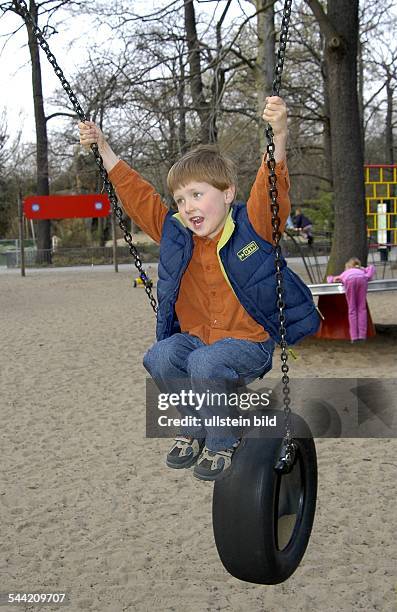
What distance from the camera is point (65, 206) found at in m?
25.3

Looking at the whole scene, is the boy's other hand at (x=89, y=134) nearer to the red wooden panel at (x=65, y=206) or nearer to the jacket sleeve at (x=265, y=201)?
the jacket sleeve at (x=265, y=201)

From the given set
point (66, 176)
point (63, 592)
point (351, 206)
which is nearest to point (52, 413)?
point (63, 592)

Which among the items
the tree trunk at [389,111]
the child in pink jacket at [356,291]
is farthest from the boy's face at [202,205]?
the tree trunk at [389,111]

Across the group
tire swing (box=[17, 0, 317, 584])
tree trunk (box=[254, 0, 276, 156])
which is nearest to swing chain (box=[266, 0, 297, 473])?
tire swing (box=[17, 0, 317, 584])

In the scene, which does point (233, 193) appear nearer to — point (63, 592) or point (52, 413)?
point (63, 592)

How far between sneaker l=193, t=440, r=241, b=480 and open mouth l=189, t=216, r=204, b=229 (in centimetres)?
71

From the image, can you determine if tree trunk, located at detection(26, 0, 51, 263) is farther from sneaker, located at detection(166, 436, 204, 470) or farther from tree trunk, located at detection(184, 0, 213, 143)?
sneaker, located at detection(166, 436, 204, 470)

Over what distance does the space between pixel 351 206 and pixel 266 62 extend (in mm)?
2640

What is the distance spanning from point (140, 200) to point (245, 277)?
20.3 inches

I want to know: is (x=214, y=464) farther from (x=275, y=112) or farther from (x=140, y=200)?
(x=275, y=112)

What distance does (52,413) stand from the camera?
24.7 feet

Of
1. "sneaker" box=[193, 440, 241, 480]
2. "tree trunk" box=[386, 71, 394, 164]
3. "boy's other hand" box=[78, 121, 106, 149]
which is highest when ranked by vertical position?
"tree trunk" box=[386, 71, 394, 164]

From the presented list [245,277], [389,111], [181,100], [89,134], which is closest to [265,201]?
[245,277]

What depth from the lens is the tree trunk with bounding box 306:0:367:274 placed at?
988cm
